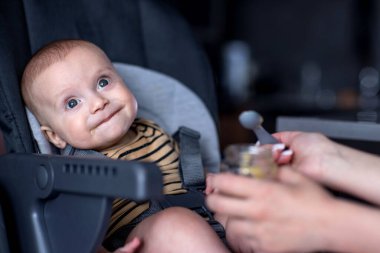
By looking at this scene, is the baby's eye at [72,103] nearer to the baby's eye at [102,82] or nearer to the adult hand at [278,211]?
the baby's eye at [102,82]

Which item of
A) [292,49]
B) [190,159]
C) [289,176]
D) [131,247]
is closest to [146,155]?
[190,159]

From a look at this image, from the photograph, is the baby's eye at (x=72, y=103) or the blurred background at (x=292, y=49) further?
the blurred background at (x=292, y=49)

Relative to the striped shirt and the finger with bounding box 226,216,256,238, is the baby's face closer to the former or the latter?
the striped shirt

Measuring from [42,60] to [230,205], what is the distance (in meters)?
0.58

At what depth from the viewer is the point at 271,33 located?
161 inches

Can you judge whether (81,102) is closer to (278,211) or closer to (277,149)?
(277,149)

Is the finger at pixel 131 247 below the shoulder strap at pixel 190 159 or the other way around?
below

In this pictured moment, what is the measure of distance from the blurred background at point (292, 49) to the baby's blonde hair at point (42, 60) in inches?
94.9

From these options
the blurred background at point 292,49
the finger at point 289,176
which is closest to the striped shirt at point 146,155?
the finger at point 289,176

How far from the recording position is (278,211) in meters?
0.77

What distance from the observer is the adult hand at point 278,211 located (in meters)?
0.78

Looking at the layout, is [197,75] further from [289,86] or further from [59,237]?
[289,86]

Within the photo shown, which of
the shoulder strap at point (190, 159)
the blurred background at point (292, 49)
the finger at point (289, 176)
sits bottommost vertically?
the blurred background at point (292, 49)

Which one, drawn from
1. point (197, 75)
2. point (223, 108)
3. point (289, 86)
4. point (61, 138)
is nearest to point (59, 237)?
point (61, 138)
